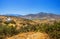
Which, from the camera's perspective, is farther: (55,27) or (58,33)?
(55,27)

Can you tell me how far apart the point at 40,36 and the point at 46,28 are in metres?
1.62

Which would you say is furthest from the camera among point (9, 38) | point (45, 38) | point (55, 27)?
point (55, 27)

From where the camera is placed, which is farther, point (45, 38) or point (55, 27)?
point (55, 27)

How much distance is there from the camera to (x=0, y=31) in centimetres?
1237

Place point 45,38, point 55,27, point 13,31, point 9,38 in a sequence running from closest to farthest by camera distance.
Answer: point 45,38 < point 9,38 < point 55,27 < point 13,31

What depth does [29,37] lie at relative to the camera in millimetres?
10422

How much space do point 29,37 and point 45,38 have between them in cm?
103

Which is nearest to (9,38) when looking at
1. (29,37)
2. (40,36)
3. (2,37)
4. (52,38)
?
(2,37)

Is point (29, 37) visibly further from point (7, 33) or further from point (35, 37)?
point (7, 33)

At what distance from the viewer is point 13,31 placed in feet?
42.5

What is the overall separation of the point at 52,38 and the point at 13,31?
12.2 ft

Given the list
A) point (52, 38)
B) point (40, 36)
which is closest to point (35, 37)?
point (40, 36)

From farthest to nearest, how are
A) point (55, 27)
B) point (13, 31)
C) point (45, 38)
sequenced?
1. point (13, 31)
2. point (55, 27)
3. point (45, 38)

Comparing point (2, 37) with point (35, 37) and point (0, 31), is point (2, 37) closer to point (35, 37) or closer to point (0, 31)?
point (0, 31)
